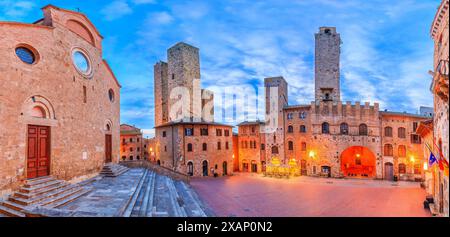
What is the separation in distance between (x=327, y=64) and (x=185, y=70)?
2129cm

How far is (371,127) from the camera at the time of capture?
91.5 feet

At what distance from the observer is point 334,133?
1131 inches

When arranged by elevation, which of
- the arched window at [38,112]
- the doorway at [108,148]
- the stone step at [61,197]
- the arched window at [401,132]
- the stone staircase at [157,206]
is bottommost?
the stone staircase at [157,206]

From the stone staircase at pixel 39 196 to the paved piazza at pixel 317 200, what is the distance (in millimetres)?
8174

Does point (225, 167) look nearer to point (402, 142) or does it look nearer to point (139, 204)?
point (139, 204)

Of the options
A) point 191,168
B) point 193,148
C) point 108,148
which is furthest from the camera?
point 193,148

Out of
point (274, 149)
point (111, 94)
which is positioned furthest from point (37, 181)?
point (274, 149)

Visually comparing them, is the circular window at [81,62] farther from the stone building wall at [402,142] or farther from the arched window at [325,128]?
the stone building wall at [402,142]

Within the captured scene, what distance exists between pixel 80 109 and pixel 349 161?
34.9 m

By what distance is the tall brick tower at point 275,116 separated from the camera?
1264 inches

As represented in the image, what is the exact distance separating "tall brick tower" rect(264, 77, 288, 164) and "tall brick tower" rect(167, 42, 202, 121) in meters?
11.2

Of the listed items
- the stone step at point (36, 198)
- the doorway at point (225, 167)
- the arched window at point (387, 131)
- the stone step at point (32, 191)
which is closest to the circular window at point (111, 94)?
the stone step at point (32, 191)

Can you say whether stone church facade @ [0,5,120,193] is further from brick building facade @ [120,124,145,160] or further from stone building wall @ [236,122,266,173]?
brick building facade @ [120,124,145,160]
